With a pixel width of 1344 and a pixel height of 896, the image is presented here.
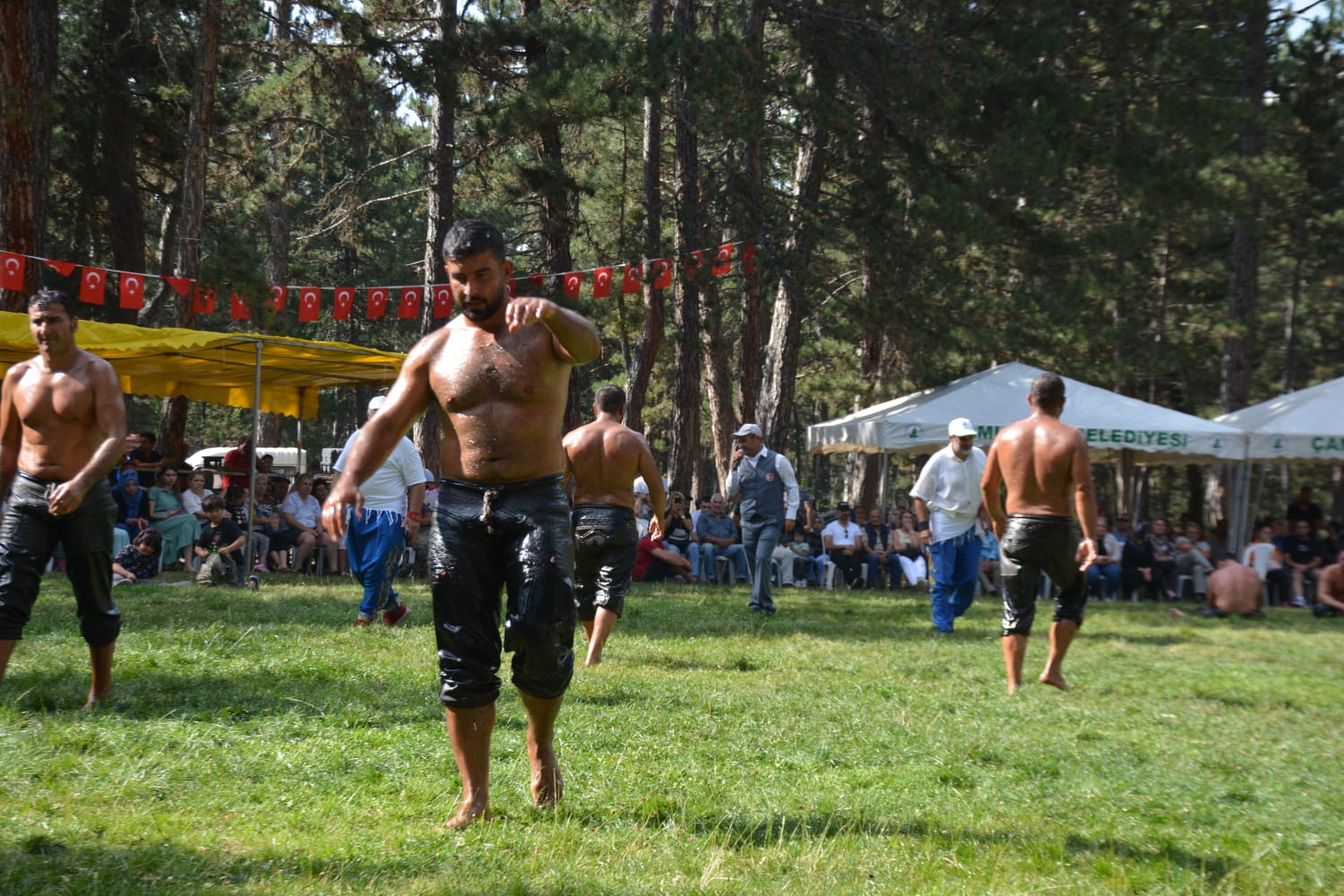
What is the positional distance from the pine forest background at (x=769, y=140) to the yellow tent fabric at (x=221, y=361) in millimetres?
1056

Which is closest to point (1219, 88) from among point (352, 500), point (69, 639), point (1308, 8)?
point (1308, 8)

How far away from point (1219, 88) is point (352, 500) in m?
25.5

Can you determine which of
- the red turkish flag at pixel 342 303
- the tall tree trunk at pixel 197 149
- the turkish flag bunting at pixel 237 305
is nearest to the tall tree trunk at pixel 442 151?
the red turkish flag at pixel 342 303

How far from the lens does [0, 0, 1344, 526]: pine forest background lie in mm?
19406

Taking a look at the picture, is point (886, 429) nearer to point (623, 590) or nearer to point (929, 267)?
point (929, 267)

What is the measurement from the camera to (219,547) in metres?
14.8

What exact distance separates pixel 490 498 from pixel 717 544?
1497 cm

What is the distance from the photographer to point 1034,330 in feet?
83.2

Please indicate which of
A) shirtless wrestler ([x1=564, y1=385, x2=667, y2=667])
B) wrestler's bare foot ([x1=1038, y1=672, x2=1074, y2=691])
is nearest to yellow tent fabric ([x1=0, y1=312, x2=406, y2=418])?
shirtless wrestler ([x1=564, y1=385, x2=667, y2=667])

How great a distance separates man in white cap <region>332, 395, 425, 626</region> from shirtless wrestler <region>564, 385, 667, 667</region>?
1791mm

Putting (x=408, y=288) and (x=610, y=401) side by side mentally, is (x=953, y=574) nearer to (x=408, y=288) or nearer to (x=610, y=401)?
(x=610, y=401)

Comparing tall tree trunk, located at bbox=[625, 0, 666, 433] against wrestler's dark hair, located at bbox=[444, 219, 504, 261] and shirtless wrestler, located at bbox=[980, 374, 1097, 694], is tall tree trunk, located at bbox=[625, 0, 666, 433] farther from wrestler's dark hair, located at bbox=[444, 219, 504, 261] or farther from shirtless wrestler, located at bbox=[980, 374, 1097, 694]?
wrestler's dark hair, located at bbox=[444, 219, 504, 261]

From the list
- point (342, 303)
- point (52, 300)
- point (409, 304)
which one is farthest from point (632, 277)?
point (52, 300)

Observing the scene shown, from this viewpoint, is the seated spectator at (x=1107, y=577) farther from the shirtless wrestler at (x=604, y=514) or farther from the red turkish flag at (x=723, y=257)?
the shirtless wrestler at (x=604, y=514)
